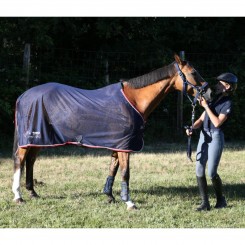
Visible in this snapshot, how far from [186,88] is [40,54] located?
7678 mm

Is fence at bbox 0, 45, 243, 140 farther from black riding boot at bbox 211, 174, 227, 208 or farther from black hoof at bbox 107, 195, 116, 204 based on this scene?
black riding boot at bbox 211, 174, 227, 208

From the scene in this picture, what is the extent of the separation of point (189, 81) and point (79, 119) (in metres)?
1.42

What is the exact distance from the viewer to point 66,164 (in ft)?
29.0

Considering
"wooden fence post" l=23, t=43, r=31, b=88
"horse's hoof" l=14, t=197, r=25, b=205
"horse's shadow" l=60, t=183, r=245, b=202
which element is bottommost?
"horse's hoof" l=14, t=197, r=25, b=205

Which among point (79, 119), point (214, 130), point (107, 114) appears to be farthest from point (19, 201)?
point (214, 130)

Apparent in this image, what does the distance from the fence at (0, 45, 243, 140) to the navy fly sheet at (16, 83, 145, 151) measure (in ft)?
20.8

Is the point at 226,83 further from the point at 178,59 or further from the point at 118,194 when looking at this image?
the point at 118,194

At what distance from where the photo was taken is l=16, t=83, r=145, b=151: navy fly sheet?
561cm

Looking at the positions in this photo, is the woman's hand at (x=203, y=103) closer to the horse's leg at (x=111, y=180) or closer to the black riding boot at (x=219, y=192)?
the black riding boot at (x=219, y=192)

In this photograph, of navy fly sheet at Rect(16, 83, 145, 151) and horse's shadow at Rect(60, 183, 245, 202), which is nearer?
navy fly sheet at Rect(16, 83, 145, 151)

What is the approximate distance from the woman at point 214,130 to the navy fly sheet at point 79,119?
2.44ft

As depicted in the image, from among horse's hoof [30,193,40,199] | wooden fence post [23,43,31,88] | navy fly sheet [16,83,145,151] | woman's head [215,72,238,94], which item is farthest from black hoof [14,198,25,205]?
wooden fence post [23,43,31,88]

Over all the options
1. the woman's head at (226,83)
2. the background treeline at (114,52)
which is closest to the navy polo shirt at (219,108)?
the woman's head at (226,83)

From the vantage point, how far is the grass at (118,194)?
16.6ft
